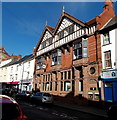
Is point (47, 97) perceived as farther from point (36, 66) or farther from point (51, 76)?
point (36, 66)

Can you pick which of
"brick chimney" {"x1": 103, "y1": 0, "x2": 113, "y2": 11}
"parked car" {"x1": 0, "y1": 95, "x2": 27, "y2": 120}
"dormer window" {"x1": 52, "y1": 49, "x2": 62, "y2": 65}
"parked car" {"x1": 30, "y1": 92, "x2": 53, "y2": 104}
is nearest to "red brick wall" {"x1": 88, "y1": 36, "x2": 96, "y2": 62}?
"brick chimney" {"x1": 103, "y1": 0, "x2": 113, "y2": 11}

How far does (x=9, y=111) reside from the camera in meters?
3.79

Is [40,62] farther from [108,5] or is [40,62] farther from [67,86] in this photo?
[108,5]

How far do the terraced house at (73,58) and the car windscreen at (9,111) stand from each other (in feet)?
45.7

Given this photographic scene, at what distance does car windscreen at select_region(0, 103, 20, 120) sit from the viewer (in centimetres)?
363

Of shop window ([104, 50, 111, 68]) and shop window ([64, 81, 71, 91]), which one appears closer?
shop window ([104, 50, 111, 68])

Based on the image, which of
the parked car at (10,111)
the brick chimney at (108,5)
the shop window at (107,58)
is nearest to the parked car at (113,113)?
the parked car at (10,111)

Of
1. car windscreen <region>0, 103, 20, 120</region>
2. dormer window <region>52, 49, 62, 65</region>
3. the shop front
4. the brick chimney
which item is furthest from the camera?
dormer window <region>52, 49, 62, 65</region>

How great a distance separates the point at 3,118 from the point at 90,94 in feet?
49.0

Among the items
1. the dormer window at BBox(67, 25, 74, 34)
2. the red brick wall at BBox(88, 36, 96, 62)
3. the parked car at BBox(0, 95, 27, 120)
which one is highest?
the dormer window at BBox(67, 25, 74, 34)

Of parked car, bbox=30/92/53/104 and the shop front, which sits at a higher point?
the shop front

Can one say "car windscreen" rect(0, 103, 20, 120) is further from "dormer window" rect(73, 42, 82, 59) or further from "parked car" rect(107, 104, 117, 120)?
"dormer window" rect(73, 42, 82, 59)

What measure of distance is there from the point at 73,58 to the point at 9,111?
57.0 feet

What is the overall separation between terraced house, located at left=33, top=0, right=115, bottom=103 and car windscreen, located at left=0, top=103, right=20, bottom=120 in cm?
1392
